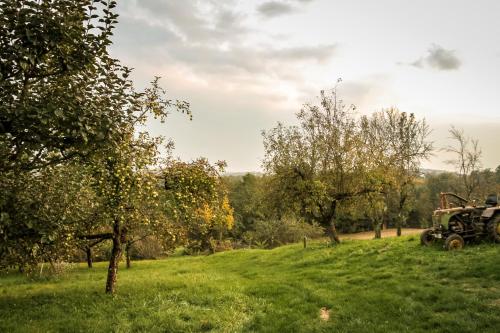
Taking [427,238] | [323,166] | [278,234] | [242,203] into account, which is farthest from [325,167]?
[242,203]

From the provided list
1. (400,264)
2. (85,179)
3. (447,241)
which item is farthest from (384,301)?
(85,179)

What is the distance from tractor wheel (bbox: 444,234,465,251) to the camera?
2238 cm

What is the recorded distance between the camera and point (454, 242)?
22.5 meters

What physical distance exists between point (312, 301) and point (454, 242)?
1018 centimetres

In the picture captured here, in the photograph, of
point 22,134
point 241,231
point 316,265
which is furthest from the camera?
point 241,231

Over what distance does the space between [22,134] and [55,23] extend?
9.04 feet

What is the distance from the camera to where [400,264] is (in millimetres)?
22094

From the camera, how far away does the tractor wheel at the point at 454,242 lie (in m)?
22.4

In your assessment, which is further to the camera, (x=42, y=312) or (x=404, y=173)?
(x=404, y=173)

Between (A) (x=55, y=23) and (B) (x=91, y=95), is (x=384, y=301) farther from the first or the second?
(A) (x=55, y=23)

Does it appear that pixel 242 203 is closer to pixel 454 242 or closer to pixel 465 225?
pixel 465 225

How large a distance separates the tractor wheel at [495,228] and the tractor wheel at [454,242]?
1.56 meters

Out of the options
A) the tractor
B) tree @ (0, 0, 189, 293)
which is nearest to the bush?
the tractor

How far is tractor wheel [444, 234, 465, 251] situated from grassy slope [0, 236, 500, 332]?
57cm
